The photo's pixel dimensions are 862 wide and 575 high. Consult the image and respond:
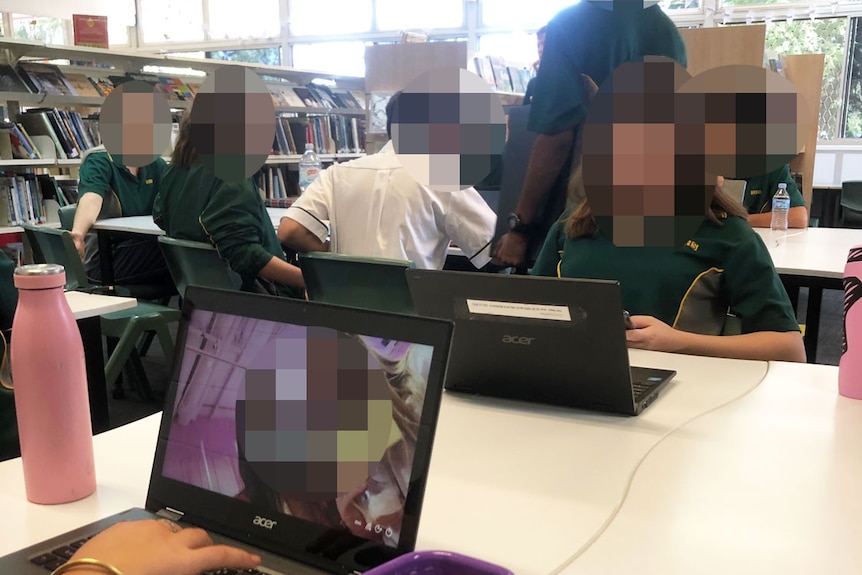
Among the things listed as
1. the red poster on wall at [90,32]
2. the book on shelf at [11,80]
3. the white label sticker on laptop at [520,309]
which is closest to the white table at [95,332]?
the white label sticker on laptop at [520,309]

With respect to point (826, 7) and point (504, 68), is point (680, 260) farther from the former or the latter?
point (826, 7)

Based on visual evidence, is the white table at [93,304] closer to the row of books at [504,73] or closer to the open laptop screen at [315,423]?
the open laptop screen at [315,423]

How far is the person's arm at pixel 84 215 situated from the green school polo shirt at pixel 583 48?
2454 mm

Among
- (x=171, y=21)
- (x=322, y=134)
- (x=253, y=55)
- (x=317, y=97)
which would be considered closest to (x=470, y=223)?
(x=322, y=134)

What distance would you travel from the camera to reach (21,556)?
2.29ft

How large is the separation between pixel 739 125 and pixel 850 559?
63 centimetres

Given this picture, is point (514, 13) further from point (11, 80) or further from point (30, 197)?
point (30, 197)

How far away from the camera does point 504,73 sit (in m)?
5.78

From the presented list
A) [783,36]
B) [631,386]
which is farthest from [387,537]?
[783,36]

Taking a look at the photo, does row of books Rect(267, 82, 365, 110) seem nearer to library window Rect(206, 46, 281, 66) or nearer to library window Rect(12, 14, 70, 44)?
library window Rect(206, 46, 281, 66)

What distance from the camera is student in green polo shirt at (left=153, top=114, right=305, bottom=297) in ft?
7.57

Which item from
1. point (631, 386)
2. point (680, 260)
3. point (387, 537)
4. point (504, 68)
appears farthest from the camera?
point (504, 68)

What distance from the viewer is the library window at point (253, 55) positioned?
8.26 m

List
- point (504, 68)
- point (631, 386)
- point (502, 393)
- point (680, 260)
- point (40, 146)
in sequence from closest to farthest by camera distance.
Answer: point (631, 386) → point (502, 393) → point (680, 260) → point (40, 146) → point (504, 68)
